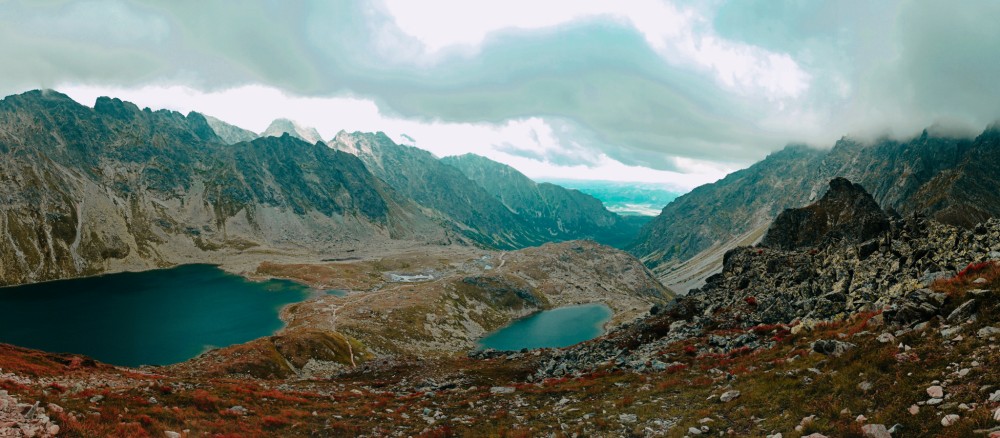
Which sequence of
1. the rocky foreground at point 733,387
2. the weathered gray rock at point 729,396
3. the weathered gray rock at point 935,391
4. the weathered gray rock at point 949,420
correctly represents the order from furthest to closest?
the weathered gray rock at point 729,396 < the rocky foreground at point 733,387 < the weathered gray rock at point 935,391 < the weathered gray rock at point 949,420

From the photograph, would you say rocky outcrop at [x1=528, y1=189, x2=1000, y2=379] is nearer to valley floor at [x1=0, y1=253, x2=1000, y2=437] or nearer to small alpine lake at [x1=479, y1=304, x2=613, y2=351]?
valley floor at [x1=0, y1=253, x2=1000, y2=437]

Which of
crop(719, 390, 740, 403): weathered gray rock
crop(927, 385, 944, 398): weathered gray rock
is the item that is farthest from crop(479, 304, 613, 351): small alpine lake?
crop(927, 385, 944, 398): weathered gray rock

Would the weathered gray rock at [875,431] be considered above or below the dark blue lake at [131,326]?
above

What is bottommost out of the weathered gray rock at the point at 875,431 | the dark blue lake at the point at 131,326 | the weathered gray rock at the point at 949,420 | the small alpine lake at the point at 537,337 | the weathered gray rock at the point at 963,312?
the small alpine lake at the point at 537,337

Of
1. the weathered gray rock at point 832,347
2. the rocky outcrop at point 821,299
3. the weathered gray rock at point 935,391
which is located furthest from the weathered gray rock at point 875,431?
the weathered gray rock at point 832,347

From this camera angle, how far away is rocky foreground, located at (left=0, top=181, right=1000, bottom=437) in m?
14.6

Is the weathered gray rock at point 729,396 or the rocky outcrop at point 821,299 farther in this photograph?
the rocky outcrop at point 821,299

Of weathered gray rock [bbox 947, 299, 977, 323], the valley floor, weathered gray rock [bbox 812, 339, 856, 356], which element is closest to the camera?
the valley floor

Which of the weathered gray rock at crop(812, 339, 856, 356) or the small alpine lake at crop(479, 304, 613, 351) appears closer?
the weathered gray rock at crop(812, 339, 856, 356)

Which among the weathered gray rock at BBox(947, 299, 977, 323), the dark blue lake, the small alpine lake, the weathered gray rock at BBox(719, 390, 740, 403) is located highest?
the weathered gray rock at BBox(947, 299, 977, 323)

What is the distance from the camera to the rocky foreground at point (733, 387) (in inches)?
576

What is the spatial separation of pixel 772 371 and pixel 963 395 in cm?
1025

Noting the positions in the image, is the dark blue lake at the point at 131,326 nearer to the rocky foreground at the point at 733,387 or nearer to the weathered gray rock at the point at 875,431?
the rocky foreground at the point at 733,387

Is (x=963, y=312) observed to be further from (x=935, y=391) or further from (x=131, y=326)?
(x=131, y=326)
